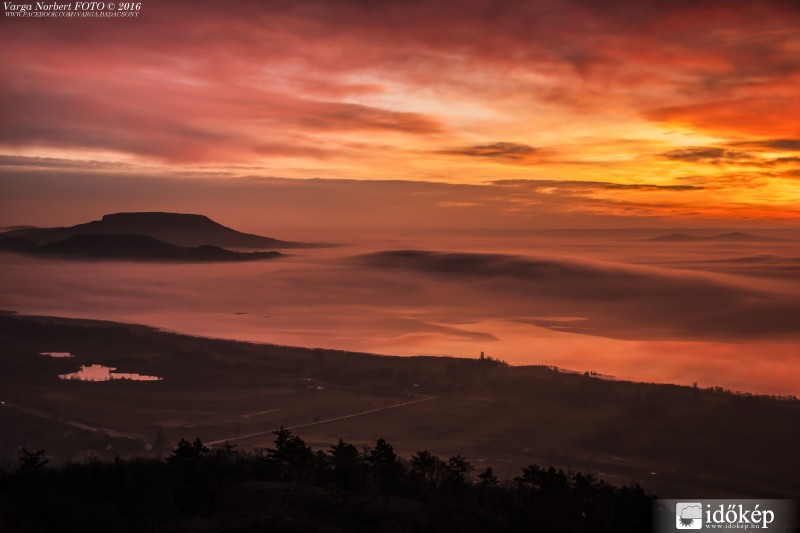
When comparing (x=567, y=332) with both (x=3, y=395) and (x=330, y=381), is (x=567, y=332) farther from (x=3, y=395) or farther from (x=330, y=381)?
(x=3, y=395)

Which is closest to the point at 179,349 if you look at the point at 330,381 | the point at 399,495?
the point at 330,381

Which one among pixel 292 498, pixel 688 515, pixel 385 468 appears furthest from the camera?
pixel 385 468

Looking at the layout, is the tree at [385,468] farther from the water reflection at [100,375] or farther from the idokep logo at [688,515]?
the water reflection at [100,375]

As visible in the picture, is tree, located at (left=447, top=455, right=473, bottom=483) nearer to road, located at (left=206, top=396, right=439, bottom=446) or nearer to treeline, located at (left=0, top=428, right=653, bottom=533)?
treeline, located at (left=0, top=428, right=653, bottom=533)

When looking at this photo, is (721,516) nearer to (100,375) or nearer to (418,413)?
(418,413)

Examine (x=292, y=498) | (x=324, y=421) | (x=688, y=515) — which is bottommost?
(x=324, y=421)

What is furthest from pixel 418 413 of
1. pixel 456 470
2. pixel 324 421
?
pixel 456 470

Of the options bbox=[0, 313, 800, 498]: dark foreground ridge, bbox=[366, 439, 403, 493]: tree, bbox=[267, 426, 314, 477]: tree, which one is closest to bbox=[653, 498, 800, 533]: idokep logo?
bbox=[366, 439, 403, 493]: tree
